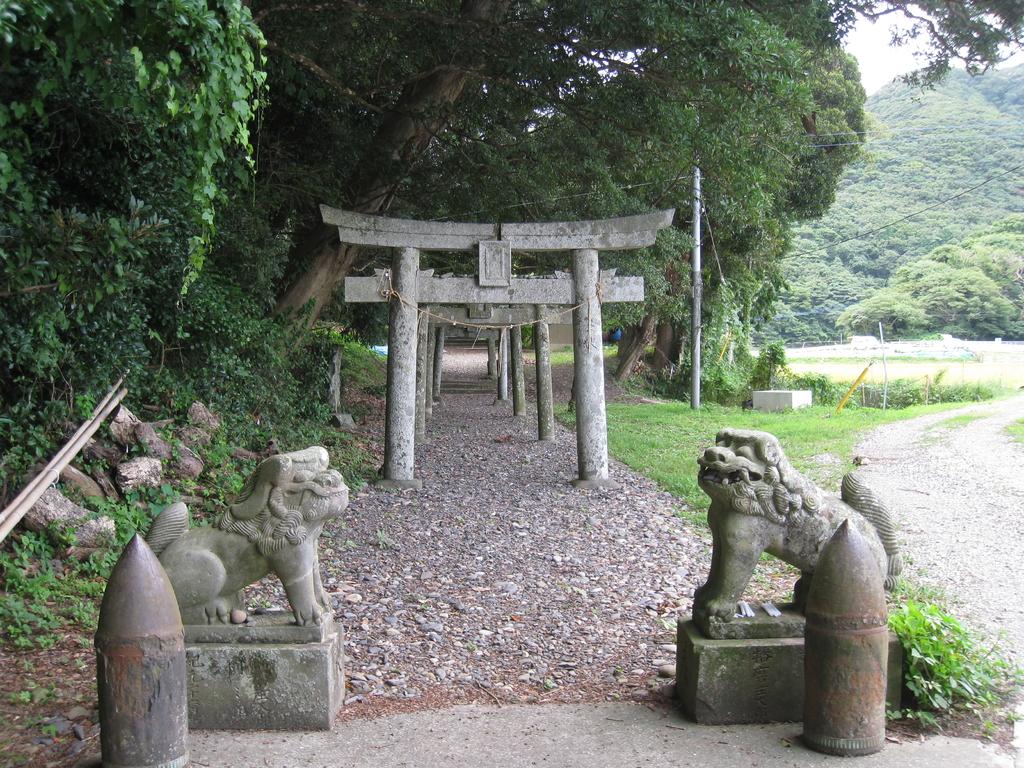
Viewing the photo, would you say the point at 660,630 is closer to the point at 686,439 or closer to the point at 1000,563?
the point at 1000,563

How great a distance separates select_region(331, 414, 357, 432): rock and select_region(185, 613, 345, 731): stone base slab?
9.90 metres

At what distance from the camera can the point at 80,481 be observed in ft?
21.1

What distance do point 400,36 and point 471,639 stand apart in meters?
7.06

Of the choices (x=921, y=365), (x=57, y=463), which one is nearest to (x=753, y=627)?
(x=57, y=463)

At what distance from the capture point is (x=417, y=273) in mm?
9406

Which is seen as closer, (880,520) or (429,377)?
(880,520)

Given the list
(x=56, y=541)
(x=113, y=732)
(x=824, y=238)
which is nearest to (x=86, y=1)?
(x=113, y=732)

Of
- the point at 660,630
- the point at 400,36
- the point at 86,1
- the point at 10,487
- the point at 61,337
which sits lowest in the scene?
the point at 660,630

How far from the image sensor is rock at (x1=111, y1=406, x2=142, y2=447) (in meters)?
7.05

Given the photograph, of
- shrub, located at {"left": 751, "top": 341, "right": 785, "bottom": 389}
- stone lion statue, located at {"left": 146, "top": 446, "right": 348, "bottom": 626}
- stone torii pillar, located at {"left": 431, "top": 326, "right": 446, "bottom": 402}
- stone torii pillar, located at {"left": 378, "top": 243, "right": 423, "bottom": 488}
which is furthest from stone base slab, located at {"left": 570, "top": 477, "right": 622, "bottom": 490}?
shrub, located at {"left": 751, "top": 341, "right": 785, "bottom": 389}

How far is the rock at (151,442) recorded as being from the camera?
7.15m

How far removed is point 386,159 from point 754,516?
784cm

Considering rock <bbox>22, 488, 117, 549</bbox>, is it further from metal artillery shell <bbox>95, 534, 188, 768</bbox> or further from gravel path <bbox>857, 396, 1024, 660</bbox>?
gravel path <bbox>857, 396, 1024, 660</bbox>

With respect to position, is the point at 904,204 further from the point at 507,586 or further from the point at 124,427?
the point at 124,427
